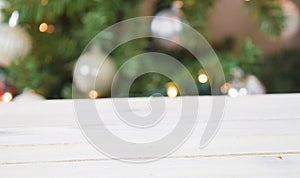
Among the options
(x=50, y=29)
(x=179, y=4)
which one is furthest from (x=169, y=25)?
(x=50, y=29)

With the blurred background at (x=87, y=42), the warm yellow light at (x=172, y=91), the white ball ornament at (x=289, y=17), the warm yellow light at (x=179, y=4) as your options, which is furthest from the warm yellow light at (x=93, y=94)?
the white ball ornament at (x=289, y=17)

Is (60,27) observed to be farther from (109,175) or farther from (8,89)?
(109,175)

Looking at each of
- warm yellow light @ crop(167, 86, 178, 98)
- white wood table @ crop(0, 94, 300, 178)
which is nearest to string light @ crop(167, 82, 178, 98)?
warm yellow light @ crop(167, 86, 178, 98)

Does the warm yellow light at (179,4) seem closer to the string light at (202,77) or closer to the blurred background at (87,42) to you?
the blurred background at (87,42)

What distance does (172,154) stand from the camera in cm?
43

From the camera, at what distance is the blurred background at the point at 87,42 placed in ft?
2.64

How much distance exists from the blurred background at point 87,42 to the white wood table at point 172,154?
0.26 metres

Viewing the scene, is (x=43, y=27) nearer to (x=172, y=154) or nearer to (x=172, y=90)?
(x=172, y=90)

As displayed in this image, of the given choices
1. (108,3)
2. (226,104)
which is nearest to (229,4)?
(108,3)

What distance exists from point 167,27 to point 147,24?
0.19 ft

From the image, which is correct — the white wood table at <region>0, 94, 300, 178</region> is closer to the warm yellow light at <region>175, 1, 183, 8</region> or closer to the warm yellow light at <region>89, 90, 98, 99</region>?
the warm yellow light at <region>89, 90, 98, 99</region>

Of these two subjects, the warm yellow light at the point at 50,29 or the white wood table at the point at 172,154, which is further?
the warm yellow light at the point at 50,29

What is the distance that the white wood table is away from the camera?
39 cm

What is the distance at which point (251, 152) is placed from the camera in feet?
1.42
